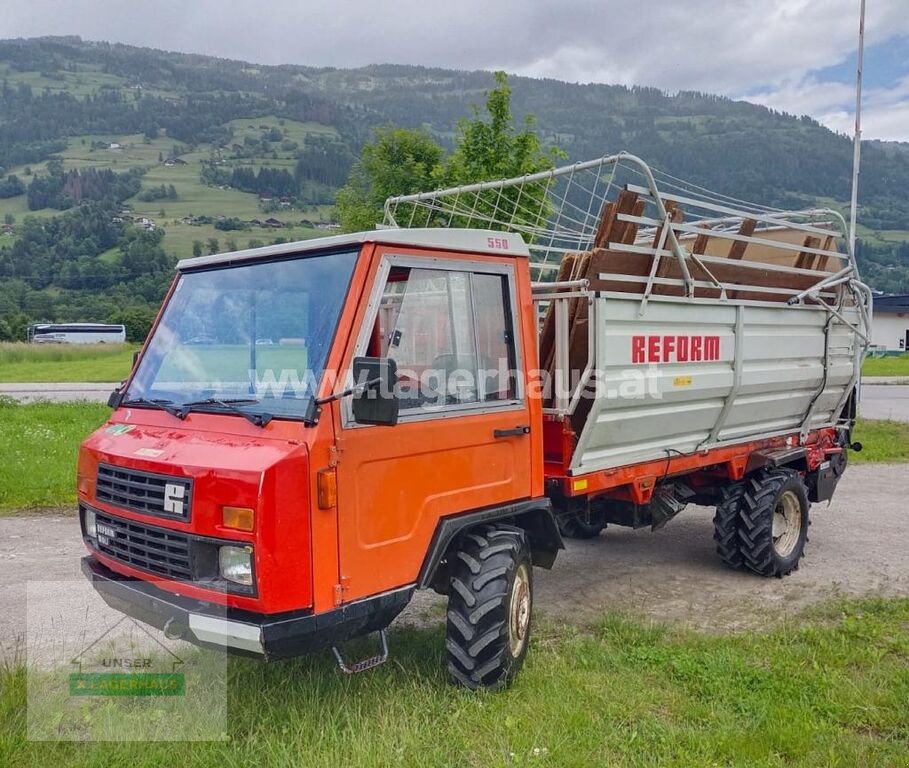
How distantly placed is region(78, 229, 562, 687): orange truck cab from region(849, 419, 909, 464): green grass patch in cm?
972

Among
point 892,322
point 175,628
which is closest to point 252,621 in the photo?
point 175,628

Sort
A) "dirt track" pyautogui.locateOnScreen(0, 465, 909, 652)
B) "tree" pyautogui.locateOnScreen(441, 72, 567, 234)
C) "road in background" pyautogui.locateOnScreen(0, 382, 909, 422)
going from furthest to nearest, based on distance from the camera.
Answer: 1. "road in background" pyautogui.locateOnScreen(0, 382, 909, 422)
2. "tree" pyautogui.locateOnScreen(441, 72, 567, 234)
3. "dirt track" pyautogui.locateOnScreen(0, 465, 909, 652)

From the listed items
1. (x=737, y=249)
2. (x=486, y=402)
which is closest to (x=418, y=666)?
(x=486, y=402)

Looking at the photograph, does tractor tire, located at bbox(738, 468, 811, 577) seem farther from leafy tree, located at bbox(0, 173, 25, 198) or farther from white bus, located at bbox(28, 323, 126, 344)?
leafy tree, located at bbox(0, 173, 25, 198)

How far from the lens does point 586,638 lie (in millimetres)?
5145

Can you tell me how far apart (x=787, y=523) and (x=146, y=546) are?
17.2ft

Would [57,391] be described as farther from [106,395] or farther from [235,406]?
[235,406]

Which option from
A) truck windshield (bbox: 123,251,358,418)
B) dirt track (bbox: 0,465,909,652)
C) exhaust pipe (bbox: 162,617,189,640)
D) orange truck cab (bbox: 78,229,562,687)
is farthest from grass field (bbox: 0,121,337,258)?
A: exhaust pipe (bbox: 162,617,189,640)

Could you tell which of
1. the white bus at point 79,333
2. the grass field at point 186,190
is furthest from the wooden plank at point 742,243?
the grass field at point 186,190

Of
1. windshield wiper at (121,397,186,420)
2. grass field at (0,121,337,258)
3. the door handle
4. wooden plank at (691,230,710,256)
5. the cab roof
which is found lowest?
the door handle

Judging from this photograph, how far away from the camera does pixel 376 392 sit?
11.6ft

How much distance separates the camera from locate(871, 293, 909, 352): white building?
59750 mm

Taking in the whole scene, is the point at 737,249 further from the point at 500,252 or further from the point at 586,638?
the point at 586,638

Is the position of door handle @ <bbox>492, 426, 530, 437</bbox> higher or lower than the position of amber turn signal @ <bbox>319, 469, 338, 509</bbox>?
higher
